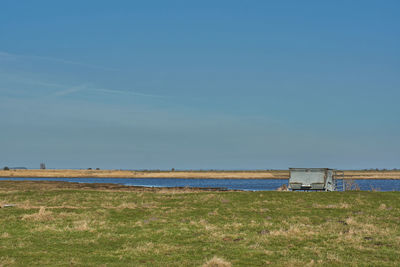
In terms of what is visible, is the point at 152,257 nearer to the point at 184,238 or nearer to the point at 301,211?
the point at 184,238

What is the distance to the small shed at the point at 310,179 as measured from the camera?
5859 cm

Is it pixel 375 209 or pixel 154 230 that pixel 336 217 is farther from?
pixel 154 230

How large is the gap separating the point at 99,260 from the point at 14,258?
3956 millimetres

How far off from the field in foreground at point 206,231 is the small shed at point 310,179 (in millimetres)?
14885

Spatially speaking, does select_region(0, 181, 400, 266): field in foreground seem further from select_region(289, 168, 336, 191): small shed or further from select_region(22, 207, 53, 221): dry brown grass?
select_region(289, 168, 336, 191): small shed

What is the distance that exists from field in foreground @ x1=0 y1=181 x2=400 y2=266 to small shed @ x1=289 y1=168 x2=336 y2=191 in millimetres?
14885

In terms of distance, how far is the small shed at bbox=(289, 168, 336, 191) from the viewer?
58.6 m

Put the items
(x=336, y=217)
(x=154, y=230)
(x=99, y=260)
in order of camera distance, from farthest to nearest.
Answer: (x=336, y=217) → (x=154, y=230) → (x=99, y=260)

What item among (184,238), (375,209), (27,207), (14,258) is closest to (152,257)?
(184,238)

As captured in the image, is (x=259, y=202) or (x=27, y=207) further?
(x=259, y=202)

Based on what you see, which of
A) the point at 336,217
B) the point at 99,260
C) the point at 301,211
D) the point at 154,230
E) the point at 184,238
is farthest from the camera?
the point at 301,211

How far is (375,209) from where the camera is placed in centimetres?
3625

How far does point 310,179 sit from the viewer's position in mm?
59375

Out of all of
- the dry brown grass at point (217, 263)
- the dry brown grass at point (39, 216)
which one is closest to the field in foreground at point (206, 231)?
the dry brown grass at point (39, 216)
